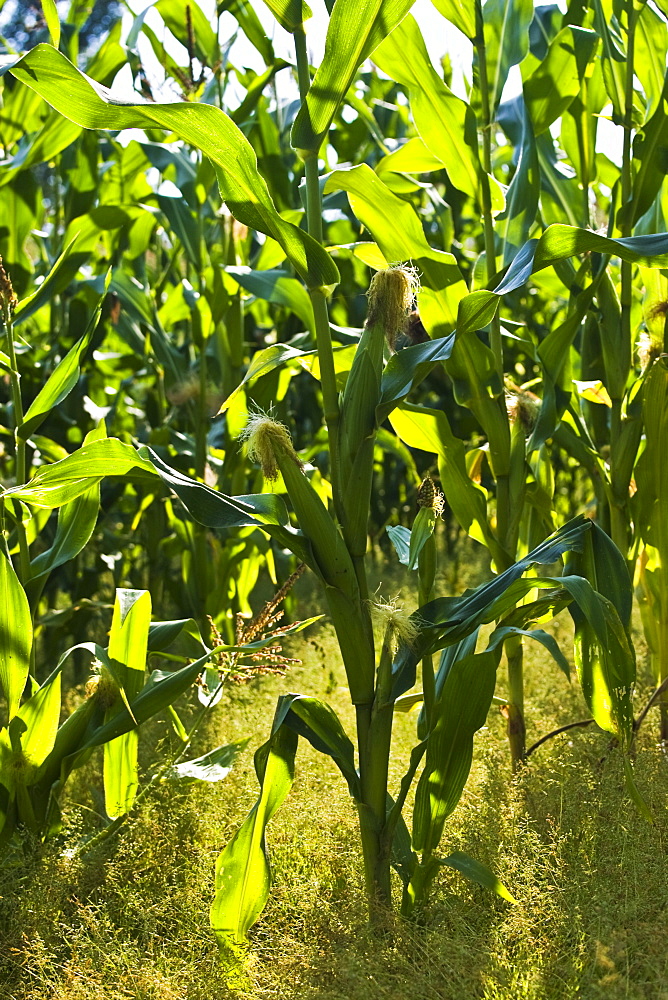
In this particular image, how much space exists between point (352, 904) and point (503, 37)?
1.44m

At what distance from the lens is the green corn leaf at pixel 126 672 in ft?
4.77

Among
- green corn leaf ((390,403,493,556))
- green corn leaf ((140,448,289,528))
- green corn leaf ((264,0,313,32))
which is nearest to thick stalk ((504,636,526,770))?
green corn leaf ((390,403,493,556))

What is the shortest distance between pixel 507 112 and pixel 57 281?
3.37 ft

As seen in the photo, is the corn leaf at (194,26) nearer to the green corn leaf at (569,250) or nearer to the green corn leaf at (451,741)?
the green corn leaf at (569,250)

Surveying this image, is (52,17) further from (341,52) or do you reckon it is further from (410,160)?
(341,52)

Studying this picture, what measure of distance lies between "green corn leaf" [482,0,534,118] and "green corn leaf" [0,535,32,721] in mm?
1147

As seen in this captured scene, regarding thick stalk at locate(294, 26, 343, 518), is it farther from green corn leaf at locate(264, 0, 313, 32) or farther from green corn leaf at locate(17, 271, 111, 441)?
green corn leaf at locate(17, 271, 111, 441)

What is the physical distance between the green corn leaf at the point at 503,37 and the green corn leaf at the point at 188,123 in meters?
0.65

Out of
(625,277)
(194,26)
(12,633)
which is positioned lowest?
(12,633)

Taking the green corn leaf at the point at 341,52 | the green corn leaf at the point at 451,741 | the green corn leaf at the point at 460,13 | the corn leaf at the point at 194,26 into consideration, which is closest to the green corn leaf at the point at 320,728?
the green corn leaf at the point at 451,741

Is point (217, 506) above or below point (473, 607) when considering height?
above

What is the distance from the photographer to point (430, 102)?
146 centimetres

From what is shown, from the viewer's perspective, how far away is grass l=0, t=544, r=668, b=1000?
3.50ft

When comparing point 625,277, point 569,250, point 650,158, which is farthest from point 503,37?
point 569,250
